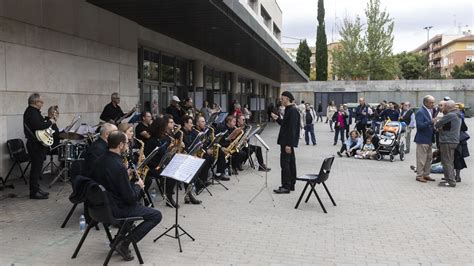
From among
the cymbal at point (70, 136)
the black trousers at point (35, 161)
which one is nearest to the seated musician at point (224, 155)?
the cymbal at point (70, 136)

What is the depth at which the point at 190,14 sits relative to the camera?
12.1 metres

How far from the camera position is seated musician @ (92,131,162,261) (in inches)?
192

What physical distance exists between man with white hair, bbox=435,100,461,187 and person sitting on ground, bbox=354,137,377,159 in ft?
15.3

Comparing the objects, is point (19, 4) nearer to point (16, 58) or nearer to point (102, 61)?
point (16, 58)

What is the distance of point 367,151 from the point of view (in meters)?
14.8

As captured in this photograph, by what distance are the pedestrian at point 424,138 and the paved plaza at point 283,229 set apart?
0.68m

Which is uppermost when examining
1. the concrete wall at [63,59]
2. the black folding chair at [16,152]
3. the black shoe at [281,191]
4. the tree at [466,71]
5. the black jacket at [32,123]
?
the tree at [466,71]

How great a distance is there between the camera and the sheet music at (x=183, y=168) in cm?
544

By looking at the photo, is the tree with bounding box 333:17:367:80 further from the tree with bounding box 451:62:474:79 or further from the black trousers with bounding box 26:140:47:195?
the black trousers with bounding box 26:140:47:195

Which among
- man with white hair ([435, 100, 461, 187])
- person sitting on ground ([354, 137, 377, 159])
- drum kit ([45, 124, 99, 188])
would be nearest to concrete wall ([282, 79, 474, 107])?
person sitting on ground ([354, 137, 377, 159])

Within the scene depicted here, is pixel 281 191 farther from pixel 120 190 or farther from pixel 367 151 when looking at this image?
pixel 367 151

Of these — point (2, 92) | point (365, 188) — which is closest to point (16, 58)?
point (2, 92)

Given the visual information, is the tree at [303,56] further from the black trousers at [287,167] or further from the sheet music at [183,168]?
the sheet music at [183,168]

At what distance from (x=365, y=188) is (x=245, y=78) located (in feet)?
80.2
